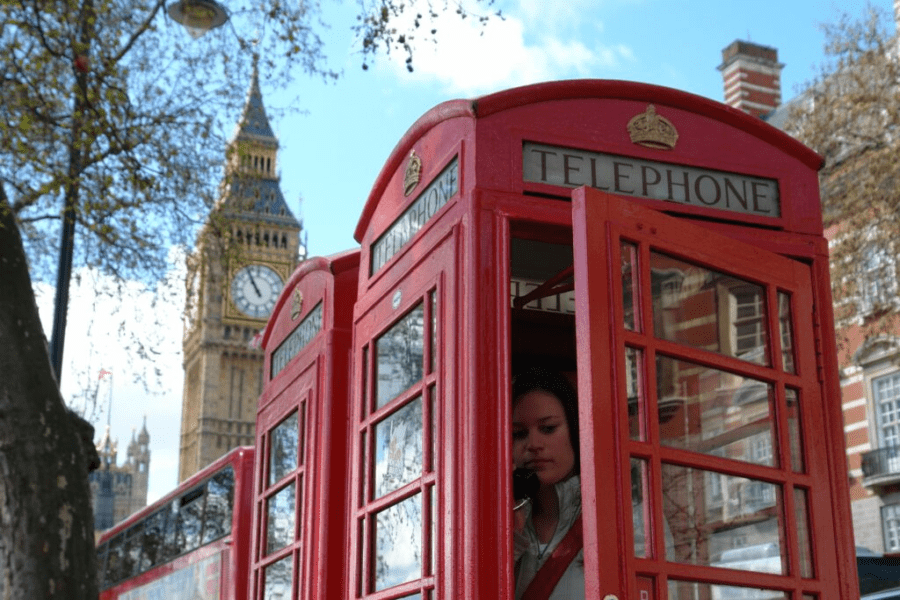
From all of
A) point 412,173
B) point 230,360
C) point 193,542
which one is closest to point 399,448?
point 412,173

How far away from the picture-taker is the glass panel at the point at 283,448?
663cm

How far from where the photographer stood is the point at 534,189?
4371mm

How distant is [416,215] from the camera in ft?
16.3

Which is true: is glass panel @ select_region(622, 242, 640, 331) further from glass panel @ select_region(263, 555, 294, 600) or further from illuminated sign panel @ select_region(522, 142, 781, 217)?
glass panel @ select_region(263, 555, 294, 600)

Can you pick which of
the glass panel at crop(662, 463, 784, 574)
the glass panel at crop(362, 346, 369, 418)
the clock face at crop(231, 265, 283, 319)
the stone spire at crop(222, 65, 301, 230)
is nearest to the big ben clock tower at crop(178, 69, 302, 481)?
the clock face at crop(231, 265, 283, 319)

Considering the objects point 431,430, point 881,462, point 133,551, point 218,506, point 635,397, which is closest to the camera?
point 635,397

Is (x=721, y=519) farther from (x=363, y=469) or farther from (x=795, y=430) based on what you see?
(x=363, y=469)

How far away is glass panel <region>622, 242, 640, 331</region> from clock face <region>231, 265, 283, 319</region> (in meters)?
72.3

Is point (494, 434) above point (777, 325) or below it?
below

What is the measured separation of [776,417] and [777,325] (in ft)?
1.17

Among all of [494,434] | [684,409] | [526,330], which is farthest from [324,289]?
[684,409]

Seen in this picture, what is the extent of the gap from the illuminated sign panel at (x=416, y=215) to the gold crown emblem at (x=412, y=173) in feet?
0.27

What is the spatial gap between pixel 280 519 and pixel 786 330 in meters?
3.48

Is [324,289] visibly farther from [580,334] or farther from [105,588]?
[105,588]
